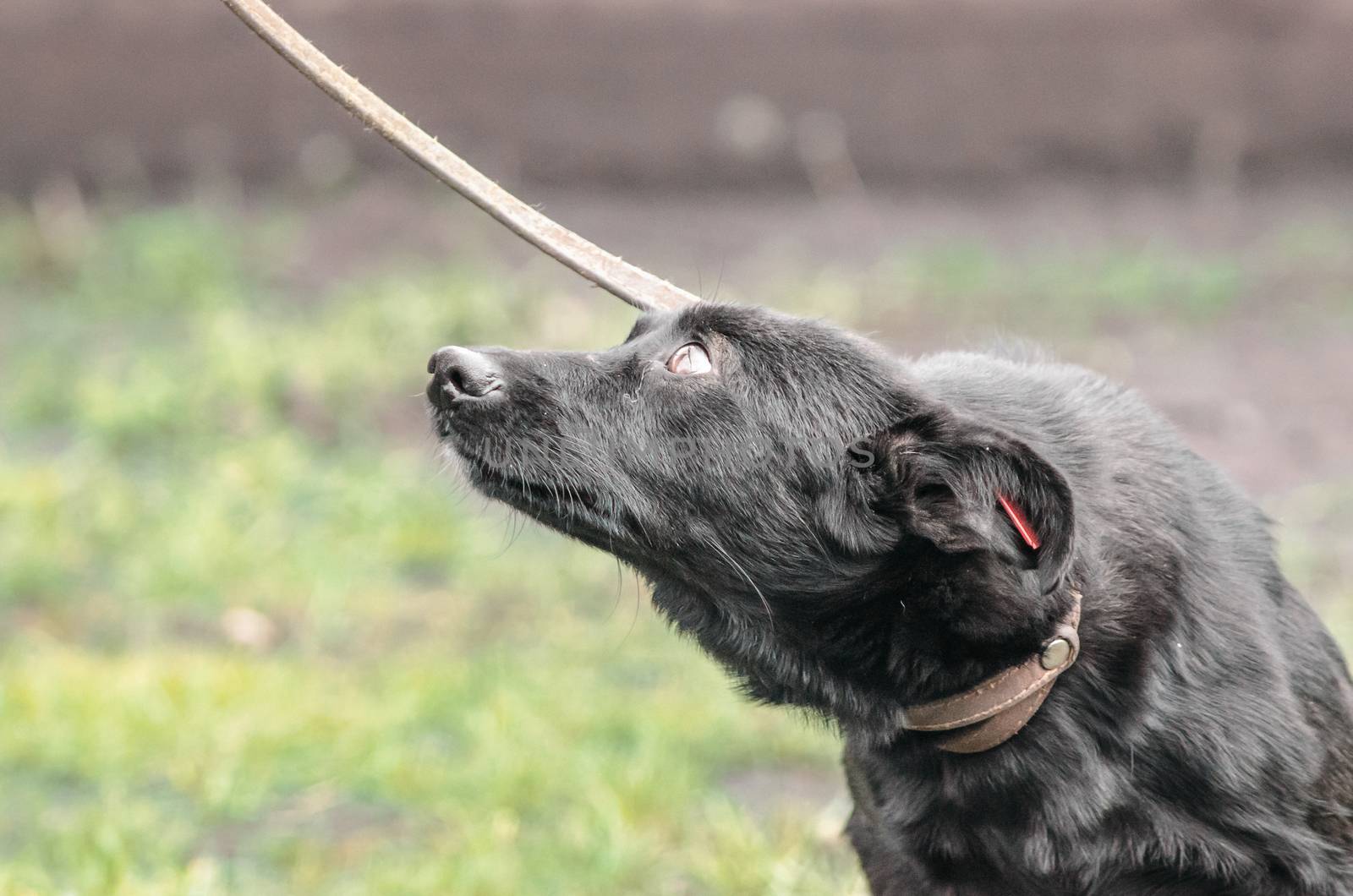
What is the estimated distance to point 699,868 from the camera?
378 centimetres

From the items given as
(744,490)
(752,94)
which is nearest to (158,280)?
(752,94)

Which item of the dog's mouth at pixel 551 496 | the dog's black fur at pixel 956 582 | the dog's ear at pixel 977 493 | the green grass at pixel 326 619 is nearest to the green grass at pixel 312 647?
the green grass at pixel 326 619

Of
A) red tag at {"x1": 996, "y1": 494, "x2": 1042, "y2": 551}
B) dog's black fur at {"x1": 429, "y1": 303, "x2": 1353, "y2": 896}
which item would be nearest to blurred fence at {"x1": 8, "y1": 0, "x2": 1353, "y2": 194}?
dog's black fur at {"x1": 429, "y1": 303, "x2": 1353, "y2": 896}

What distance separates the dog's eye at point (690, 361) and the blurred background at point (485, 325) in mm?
659

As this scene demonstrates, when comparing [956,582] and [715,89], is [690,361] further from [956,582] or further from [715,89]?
[715,89]

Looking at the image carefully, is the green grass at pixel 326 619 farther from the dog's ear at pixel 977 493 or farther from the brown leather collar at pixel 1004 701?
the dog's ear at pixel 977 493

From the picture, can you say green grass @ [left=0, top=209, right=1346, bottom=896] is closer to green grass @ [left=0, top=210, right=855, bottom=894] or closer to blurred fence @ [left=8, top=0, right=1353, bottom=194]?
green grass @ [left=0, top=210, right=855, bottom=894]

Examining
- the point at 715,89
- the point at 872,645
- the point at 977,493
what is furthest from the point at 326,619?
the point at 715,89

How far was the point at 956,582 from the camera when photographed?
8.81 feet

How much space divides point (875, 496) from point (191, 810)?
220 centimetres

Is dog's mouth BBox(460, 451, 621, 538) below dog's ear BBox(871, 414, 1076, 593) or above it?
below

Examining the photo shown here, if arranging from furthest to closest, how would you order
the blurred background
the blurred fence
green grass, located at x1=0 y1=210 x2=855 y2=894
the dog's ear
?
the blurred fence → the blurred background → green grass, located at x1=0 y1=210 x2=855 y2=894 → the dog's ear

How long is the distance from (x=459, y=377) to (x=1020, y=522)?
101cm

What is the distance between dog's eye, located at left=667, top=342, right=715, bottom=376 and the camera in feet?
9.46
